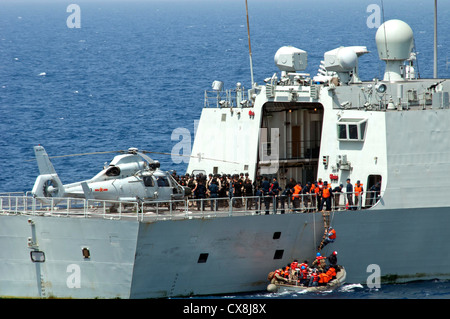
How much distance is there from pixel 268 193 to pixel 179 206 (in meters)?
3.72

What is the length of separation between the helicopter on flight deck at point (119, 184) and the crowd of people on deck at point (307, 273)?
4779 mm

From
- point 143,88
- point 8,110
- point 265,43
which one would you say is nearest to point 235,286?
point 8,110

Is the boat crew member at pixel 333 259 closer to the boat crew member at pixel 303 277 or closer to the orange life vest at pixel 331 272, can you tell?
the orange life vest at pixel 331 272

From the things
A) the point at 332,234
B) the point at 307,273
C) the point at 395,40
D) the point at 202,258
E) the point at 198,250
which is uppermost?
the point at 395,40

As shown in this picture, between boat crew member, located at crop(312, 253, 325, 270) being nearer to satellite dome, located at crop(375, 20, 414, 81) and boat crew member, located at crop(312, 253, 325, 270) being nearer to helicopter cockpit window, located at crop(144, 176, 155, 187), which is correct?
helicopter cockpit window, located at crop(144, 176, 155, 187)

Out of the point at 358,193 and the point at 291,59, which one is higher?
the point at 291,59

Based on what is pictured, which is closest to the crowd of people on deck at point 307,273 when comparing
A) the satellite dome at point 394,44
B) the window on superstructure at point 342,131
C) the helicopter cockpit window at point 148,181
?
the window on superstructure at point 342,131

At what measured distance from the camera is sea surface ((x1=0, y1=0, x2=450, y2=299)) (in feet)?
218

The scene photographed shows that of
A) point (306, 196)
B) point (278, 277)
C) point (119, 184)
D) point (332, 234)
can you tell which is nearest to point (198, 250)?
point (278, 277)

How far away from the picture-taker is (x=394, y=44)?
42.0 m

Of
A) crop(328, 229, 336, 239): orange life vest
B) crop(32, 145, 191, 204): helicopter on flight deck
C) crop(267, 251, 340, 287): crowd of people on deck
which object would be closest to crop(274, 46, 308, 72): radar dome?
crop(32, 145, 191, 204): helicopter on flight deck

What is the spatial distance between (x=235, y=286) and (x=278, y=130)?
361 inches

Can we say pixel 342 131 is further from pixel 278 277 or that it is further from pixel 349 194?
pixel 278 277

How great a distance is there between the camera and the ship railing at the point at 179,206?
114 feet
